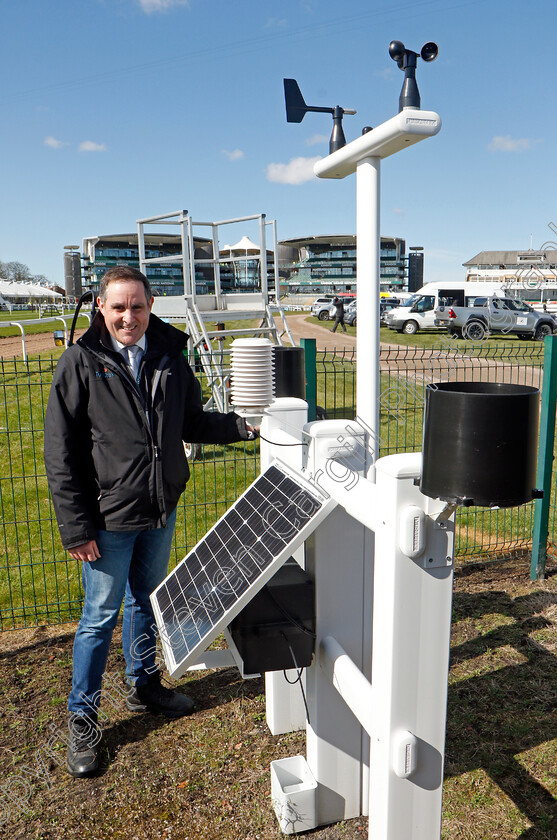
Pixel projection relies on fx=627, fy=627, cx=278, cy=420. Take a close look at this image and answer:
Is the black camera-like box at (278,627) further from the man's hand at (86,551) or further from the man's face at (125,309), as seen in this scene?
the man's face at (125,309)

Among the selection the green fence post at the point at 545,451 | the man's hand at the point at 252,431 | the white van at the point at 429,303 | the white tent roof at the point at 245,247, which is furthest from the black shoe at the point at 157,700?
the white van at the point at 429,303

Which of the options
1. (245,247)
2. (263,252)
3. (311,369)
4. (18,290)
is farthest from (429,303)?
(18,290)

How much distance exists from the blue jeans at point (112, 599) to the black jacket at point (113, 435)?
152mm

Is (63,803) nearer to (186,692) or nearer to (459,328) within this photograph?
(186,692)

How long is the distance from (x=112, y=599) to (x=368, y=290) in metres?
1.76

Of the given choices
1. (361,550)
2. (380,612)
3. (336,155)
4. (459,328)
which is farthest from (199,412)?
(459,328)

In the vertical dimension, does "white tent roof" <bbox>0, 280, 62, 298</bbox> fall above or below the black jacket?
above

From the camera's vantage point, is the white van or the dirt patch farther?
the white van

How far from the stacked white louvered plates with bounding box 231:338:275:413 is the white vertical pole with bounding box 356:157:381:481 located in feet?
1.14

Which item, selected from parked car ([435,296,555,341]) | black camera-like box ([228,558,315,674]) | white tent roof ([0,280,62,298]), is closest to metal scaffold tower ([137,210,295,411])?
black camera-like box ([228,558,315,674])

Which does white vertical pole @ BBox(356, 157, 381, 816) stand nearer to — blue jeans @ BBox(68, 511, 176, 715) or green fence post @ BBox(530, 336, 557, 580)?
blue jeans @ BBox(68, 511, 176, 715)

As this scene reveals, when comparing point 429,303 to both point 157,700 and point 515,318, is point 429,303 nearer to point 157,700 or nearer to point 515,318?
point 515,318

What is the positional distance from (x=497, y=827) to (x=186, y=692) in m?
1.76

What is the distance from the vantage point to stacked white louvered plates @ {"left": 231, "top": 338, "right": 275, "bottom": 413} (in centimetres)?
232
